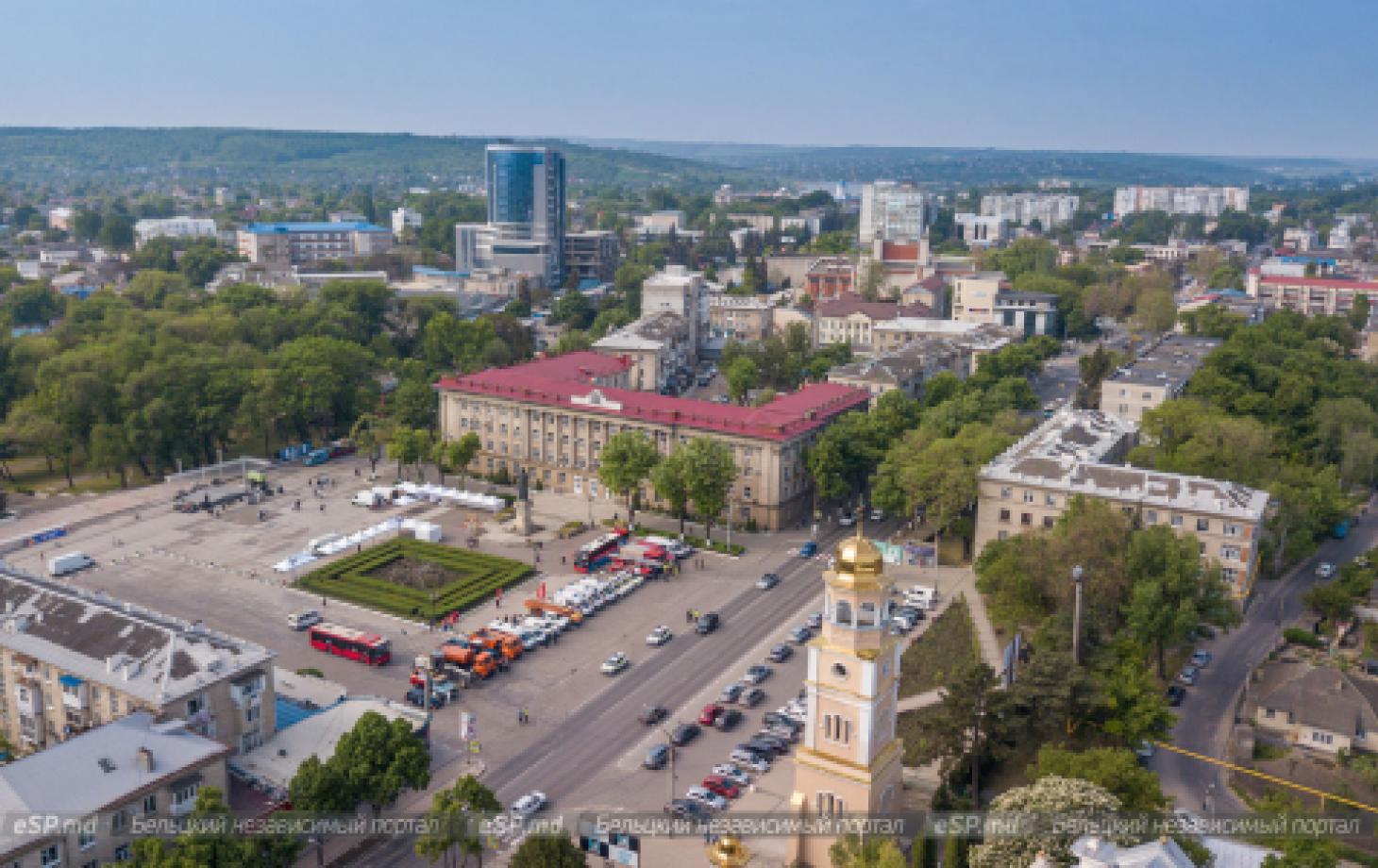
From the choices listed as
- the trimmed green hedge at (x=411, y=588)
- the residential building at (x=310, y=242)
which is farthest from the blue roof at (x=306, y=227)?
the trimmed green hedge at (x=411, y=588)

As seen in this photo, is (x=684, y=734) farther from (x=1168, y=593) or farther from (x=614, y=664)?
(x=1168, y=593)

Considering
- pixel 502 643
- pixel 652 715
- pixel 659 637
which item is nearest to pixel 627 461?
pixel 659 637

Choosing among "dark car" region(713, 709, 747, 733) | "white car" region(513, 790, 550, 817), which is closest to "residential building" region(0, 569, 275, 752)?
"white car" region(513, 790, 550, 817)

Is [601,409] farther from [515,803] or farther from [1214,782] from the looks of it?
[1214,782]

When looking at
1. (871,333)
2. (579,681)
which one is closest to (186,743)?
(579,681)

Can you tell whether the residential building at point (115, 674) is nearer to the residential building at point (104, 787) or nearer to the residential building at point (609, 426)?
the residential building at point (104, 787)
